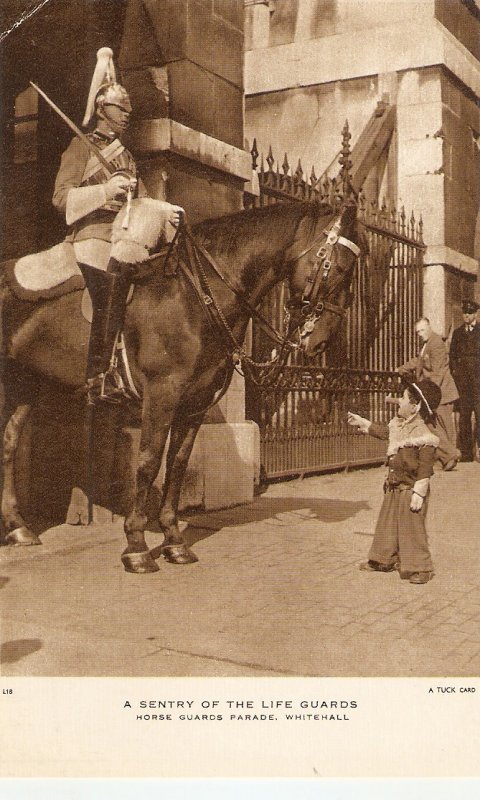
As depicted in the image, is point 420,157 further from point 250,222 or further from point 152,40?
point 250,222

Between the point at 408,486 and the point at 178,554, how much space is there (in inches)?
57.9

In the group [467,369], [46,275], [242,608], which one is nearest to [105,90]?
[46,275]

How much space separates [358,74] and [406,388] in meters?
8.86

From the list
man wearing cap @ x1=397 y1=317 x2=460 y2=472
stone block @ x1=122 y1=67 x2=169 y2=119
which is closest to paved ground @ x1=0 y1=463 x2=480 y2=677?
stone block @ x1=122 y1=67 x2=169 y2=119

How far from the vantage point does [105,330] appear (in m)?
5.07

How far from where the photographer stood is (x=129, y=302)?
498 centimetres

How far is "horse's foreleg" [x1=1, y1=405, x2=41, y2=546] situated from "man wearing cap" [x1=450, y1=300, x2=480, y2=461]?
22.8 feet

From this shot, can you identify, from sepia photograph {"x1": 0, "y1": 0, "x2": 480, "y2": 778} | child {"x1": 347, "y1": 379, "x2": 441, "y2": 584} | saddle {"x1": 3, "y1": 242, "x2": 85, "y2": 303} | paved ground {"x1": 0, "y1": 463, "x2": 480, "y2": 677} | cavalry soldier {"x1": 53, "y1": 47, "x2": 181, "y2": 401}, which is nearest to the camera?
sepia photograph {"x1": 0, "y1": 0, "x2": 480, "y2": 778}

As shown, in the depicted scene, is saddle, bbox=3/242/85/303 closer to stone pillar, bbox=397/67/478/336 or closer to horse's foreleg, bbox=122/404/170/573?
horse's foreleg, bbox=122/404/170/573

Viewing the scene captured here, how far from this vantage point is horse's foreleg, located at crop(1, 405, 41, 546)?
560 cm

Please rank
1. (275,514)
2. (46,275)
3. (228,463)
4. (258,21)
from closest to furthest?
(46,275)
(275,514)
(228,463)
(258,21)

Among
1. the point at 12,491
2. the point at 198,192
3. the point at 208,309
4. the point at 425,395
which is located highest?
the point at 198,192
